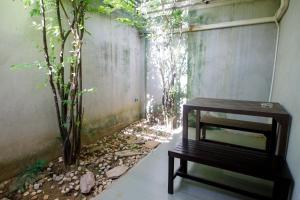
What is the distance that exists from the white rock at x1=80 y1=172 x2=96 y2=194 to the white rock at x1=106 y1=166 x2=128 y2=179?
0.22 meters

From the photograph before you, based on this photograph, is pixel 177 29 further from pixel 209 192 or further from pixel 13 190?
pixel 13 190

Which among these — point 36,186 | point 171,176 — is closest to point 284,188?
point 171,176

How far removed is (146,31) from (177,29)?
0.90m

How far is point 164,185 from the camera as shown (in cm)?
204

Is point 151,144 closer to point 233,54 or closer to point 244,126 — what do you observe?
point 244,126

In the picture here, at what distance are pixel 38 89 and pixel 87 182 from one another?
1.49 metres

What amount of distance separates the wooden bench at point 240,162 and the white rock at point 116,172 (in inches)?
33.8

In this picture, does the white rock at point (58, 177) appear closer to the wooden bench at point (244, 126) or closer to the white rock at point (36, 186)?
the white rock at point (36, 186)

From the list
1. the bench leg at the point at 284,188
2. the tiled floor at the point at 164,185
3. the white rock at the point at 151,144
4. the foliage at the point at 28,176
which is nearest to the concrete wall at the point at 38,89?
the foliage at the point at 28,176

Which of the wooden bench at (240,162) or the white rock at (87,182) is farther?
the white rock at (87,182)

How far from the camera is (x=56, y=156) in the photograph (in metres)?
2.88

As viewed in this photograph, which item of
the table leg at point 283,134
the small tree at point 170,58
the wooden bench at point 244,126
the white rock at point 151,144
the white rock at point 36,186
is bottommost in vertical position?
the white rock at point 36,186

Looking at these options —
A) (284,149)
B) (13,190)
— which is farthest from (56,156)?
(284,149)

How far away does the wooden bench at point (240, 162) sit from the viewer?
1.44m
